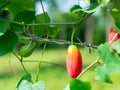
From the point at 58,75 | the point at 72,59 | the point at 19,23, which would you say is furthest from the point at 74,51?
the point at 58,75

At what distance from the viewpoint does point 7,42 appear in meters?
0.63

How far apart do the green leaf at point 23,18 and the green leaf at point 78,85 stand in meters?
0.16

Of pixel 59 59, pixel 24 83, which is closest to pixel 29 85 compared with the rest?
pixel 24 83

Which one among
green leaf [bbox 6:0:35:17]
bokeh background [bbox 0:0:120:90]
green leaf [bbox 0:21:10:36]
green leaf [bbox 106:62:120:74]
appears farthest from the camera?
bokeh background [bbox 0:0:120:90]

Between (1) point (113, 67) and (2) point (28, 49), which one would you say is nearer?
(1) point (113, 67)

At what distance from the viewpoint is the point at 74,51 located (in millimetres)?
580

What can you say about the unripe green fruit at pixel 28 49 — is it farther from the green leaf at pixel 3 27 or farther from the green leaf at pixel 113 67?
the green leaf at pixel 113 67

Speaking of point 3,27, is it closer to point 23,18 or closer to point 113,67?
point 23,18

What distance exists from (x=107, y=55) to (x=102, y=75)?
25mm

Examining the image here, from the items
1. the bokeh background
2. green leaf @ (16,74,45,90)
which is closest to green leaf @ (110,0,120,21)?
the bokeh background

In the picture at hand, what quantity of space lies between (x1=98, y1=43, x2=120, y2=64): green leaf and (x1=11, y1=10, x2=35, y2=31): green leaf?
0.17 meters

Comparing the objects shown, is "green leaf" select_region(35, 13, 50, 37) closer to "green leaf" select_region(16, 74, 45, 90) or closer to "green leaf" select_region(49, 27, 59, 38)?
"green leaf" select_region(49, 27, 59, 38)

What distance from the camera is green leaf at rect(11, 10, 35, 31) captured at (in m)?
0.66

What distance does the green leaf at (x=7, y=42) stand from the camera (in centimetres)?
63
